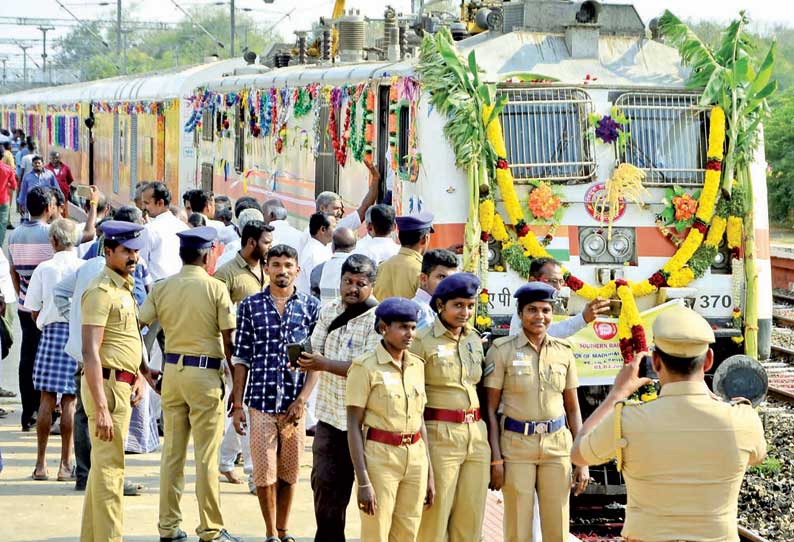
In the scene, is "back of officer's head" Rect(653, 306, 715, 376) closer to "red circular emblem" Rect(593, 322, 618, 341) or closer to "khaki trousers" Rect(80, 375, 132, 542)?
"khaki trousers" Rect(80, 375, 132, 542)

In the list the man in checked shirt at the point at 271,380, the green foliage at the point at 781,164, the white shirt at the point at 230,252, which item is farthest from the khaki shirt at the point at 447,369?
the green foliage at the point at 781,164

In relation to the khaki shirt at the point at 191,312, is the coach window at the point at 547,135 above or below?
above

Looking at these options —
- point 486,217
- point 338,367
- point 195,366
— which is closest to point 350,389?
point 338,367

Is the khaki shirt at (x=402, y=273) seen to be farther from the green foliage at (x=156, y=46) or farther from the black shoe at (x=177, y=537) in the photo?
the green foliage at (x=156, y=46)

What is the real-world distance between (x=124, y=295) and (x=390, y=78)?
476 cm

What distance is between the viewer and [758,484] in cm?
1030

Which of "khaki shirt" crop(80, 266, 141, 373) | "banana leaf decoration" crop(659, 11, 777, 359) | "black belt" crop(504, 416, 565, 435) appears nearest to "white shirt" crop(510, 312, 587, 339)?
Answer: "black belt" crop(504, 416, 565, 435)

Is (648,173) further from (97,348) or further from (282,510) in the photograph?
(97,348)

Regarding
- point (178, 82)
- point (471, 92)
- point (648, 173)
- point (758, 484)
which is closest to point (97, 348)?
point (471, 92)

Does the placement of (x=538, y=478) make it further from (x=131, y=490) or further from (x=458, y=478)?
(x=131, y=490)

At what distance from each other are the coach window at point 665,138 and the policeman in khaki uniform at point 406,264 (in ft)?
7.83

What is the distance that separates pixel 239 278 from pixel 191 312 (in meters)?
1.11

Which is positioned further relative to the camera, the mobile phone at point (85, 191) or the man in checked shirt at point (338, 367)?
the mobile phone at point (85, 191)

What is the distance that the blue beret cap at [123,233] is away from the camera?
23.3 feet
